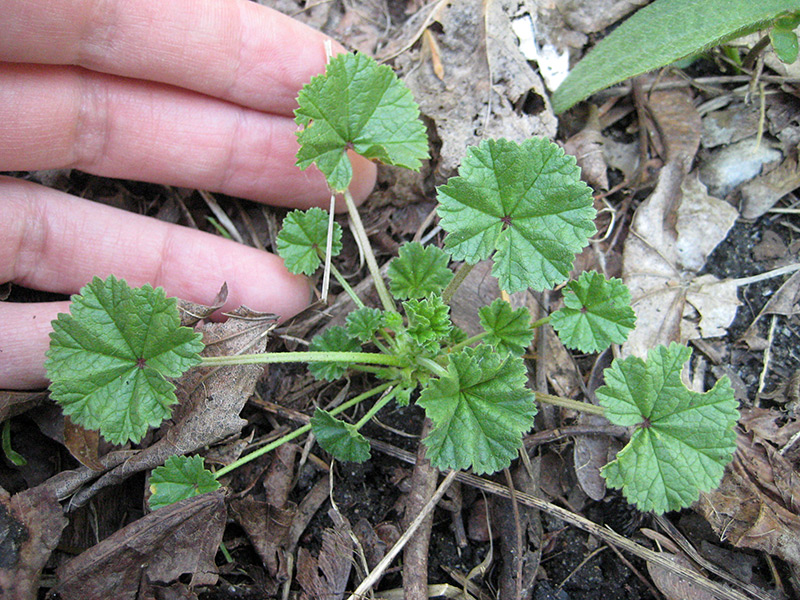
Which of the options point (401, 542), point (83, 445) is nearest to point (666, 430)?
point (401, 542)

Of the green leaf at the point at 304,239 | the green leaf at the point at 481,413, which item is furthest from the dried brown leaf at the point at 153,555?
the green leaf at the point at 304,239

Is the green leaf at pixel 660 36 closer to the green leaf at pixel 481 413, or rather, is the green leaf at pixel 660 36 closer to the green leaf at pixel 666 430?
the green leaf at pixel 666 430

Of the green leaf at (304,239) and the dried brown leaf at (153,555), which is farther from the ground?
the green leaf at (304,239)

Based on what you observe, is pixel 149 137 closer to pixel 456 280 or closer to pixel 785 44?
pixel 456 280

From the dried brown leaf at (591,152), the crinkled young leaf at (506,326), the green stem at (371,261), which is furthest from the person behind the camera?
the dried brown leaf at (591,152)

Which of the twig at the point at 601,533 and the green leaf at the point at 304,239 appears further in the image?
the green leaf at the point at 304,239

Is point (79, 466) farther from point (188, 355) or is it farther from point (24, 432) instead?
point (188, 355)

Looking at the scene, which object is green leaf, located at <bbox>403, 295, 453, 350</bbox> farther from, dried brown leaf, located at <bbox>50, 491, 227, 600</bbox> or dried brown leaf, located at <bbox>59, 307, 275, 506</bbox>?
dried brown leaf, located at <bbox>50, 491, 227, 600</bbox>
